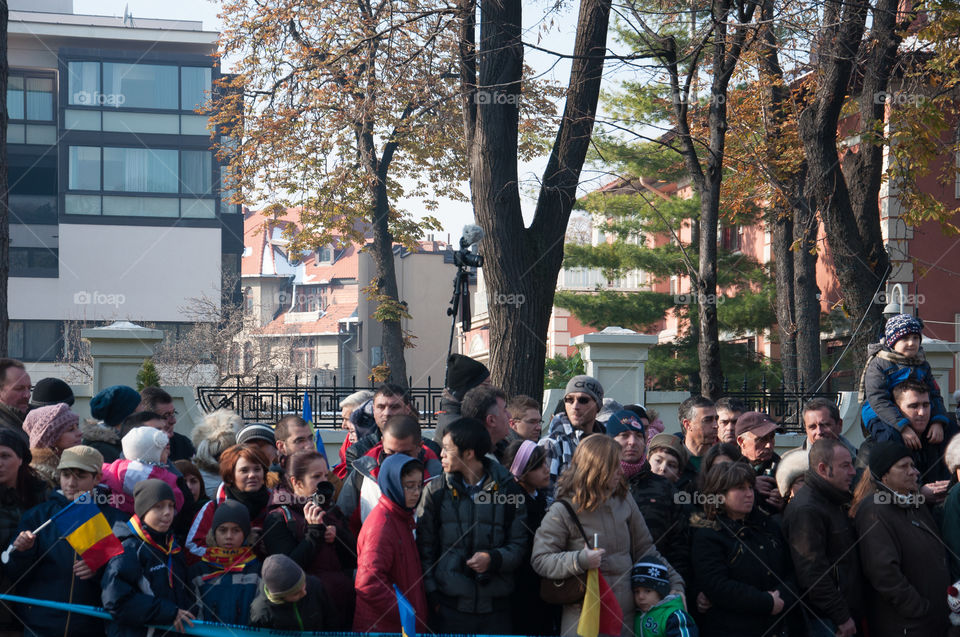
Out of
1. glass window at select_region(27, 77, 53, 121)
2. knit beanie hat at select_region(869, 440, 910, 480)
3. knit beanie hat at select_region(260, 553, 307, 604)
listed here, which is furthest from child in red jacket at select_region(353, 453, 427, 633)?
glass window at select_region(27, 77, 53, 121)

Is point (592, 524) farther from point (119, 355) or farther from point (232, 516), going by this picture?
point (119, 355)

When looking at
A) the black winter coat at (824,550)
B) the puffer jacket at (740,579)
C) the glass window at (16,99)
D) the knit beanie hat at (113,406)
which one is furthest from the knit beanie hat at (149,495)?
the glass window at (16,99)

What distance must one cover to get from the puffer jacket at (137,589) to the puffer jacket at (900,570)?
13.3 feet

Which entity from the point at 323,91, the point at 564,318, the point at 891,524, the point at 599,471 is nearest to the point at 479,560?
the point at 599,471

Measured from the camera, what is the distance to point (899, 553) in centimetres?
648

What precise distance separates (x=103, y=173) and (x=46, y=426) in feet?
160

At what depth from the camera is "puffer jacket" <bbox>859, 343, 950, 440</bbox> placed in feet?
25.5

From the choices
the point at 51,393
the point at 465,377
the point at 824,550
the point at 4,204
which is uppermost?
the point at 4,204

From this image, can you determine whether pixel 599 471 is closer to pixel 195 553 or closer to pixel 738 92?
pixel 195 553

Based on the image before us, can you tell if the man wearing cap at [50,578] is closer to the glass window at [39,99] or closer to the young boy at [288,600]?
the young boy at [288,600]

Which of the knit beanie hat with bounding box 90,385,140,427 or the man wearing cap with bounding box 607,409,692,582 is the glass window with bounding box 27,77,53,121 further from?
the man wearing cap with bounding box 607,409,692,582

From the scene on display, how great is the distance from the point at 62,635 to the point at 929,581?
502 centimetres

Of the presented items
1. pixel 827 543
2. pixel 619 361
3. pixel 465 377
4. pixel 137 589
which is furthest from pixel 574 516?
A: pixel 619 361

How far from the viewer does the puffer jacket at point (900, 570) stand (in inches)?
251
